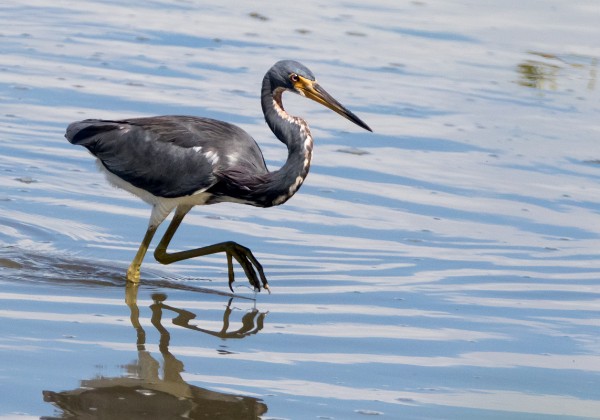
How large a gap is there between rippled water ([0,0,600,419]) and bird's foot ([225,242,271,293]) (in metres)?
0.12

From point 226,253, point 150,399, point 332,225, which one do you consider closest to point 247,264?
point 226,253

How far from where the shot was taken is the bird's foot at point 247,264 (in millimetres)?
7367

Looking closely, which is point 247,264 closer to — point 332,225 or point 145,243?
point 145,243

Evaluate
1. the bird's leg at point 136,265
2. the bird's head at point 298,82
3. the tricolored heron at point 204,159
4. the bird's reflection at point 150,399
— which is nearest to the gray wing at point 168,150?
the tricolored heron at point 204,159

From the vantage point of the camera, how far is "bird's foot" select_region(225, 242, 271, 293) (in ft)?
24.2

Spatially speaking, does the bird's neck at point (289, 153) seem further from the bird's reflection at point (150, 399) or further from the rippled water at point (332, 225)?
the bird's reflection at point (150, 399)

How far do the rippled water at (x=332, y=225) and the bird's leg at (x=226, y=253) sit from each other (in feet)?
0.39

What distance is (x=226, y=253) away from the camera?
7.69 m

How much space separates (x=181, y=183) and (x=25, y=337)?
1.71 m

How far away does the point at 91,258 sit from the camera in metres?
7.91

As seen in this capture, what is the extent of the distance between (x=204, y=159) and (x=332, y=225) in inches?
54.1

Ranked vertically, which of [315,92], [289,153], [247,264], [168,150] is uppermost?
[315,92]

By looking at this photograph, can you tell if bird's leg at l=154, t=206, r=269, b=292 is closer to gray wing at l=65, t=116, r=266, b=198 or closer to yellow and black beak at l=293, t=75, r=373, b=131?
gray wing at l=65, t=116, r=266, b=198

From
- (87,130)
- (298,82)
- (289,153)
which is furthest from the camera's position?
(87,130)
